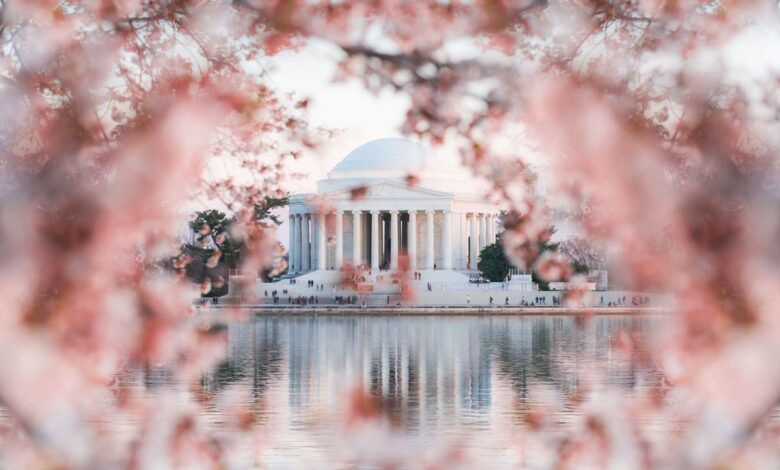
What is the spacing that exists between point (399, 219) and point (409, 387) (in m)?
75.8

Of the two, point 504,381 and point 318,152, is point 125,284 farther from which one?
point 504,381

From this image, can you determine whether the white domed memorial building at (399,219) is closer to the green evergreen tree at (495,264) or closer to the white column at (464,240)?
the white column at (464,240)

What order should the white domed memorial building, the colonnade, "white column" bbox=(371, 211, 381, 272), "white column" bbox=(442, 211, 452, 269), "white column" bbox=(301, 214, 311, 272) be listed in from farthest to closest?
"white column" bbox=(301, 214, 311, 272)
"white column" bbox=(442, 211, 452, 269)
"white column" bbox=(371, 211, 381, 272)
the colonnade
the white domed memorial building

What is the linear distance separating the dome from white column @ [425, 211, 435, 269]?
451 centimetres

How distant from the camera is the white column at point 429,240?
3831 inches

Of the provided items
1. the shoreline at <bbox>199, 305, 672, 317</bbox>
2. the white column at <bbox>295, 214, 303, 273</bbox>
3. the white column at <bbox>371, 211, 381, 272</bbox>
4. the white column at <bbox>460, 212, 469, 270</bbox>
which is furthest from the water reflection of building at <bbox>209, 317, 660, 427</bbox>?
the white column at <bbox>295, 214, 303, 273</bbox>

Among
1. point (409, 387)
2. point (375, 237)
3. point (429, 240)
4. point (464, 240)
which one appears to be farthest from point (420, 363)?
point (464, 240)

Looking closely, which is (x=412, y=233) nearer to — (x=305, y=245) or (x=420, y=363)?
(x=305, y=245)

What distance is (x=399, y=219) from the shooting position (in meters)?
100

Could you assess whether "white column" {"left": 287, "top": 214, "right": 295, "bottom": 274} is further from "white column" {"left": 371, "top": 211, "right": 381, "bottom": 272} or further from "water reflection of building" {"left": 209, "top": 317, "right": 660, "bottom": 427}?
"water reflection of building" {"left": 209, "top": 317, "right": 660, "bottom": 427}

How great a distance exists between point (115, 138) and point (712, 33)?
4071 millimetres

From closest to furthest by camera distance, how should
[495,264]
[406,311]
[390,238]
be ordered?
[406,311] < [495,264] < [390,238]

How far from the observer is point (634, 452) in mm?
9688

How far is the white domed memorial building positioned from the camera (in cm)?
9554
